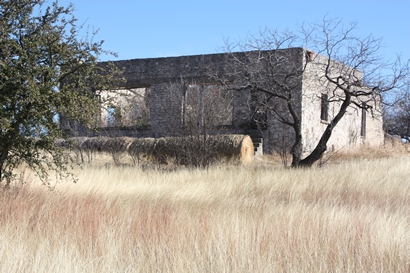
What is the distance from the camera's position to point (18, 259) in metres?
5.05

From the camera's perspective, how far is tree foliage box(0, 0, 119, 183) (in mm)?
8344

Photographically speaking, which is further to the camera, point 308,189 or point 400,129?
point 400,129

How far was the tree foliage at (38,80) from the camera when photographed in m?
8.34

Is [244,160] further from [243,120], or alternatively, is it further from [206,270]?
[206,270]

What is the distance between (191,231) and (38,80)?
4040 mm

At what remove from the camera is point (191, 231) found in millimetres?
6219

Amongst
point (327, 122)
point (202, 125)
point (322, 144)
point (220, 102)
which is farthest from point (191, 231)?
point (327, 122)

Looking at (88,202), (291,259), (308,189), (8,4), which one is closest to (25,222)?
(88,202)

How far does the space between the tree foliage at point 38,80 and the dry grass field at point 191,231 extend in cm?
93

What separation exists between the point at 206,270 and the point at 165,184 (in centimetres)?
580

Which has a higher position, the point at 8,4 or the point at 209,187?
the point at 8,4

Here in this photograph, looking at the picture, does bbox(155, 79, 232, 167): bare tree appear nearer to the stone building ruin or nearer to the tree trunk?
the stone building ruin

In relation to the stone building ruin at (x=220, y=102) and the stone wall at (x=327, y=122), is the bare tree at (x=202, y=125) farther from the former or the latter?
the stone wall at (x=327, y=122)

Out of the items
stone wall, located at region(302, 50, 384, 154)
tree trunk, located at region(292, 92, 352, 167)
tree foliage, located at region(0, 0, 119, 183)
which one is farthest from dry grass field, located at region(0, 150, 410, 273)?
stone wall, located at region(302, 50, 384, 154)
